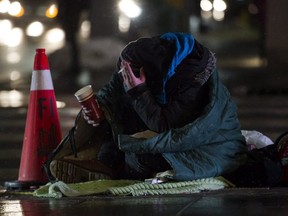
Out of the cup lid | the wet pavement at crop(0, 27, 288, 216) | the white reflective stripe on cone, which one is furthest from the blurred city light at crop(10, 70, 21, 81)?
the cup lid

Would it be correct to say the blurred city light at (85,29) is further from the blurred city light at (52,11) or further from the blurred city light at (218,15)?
the blurred city light at (218,15)

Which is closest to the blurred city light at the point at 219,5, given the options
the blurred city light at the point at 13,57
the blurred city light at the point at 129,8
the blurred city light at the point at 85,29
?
the blurred city light at the point at 129,8

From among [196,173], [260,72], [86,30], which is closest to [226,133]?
[196,173]

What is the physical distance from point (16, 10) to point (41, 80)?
13.4 meters

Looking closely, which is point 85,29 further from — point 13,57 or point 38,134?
point 38,134

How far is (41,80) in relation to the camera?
6.01 meters

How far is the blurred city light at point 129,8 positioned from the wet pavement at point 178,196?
70.6 inches

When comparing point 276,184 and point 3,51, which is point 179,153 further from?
point 3,51

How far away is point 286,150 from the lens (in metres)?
5.48

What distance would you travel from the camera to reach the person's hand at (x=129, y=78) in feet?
17.4

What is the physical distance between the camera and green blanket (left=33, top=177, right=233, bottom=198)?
16.9ft

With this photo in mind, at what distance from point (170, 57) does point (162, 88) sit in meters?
0.19

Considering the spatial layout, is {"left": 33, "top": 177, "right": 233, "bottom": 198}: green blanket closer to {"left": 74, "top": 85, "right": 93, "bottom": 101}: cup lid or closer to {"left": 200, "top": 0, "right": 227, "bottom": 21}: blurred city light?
{"left": 74, "top": 85, "right": 93, "bottom": 101}: cup lid

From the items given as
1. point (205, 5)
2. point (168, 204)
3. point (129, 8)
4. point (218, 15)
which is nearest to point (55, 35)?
point (129, 8)
